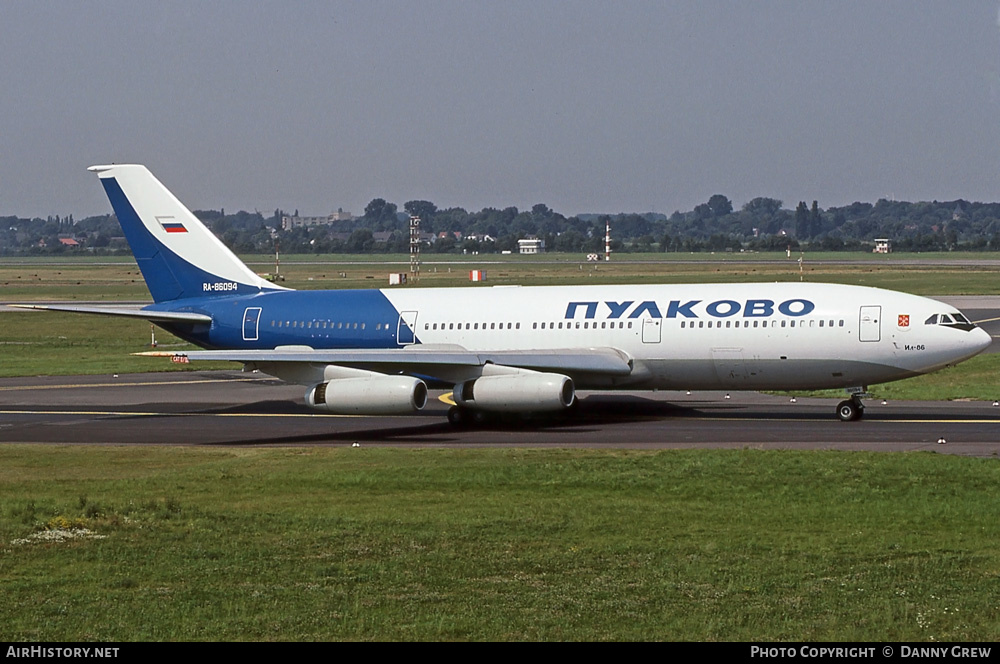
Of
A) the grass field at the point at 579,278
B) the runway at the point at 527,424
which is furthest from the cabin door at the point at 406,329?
the grass field at the point at 579,278

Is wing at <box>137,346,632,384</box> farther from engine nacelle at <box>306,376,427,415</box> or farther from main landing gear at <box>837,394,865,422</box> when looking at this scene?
main landing gear at <box>837,394,865,422</box>

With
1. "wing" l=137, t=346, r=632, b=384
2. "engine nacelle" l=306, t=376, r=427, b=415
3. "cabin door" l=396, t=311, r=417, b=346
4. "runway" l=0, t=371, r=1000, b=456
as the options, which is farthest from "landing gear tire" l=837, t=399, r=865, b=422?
"cabin door" l=396, t=311, r=417, b=346

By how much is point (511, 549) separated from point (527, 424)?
21345 mm

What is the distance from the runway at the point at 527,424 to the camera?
36.7m

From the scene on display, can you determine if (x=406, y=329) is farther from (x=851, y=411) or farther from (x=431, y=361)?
(x=851, y=411)

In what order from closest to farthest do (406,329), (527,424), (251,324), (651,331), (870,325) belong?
(870,325)
(651,331)
(527,424)
(406,329)
(251,324)

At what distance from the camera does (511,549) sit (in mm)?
21297

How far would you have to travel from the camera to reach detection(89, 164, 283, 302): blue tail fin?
48375 millimetres

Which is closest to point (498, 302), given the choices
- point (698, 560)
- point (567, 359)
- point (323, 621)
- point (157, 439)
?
point (567, 359)

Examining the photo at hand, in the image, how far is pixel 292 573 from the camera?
19594 mm

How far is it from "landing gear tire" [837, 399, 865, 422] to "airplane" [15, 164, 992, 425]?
57mm

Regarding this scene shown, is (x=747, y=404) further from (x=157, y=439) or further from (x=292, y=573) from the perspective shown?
(x=292, y=573)

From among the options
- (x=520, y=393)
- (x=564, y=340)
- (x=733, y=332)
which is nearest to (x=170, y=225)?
(x=564, y=340)

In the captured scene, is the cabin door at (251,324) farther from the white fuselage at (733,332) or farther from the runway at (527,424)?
the white fuselage at (733,332)
